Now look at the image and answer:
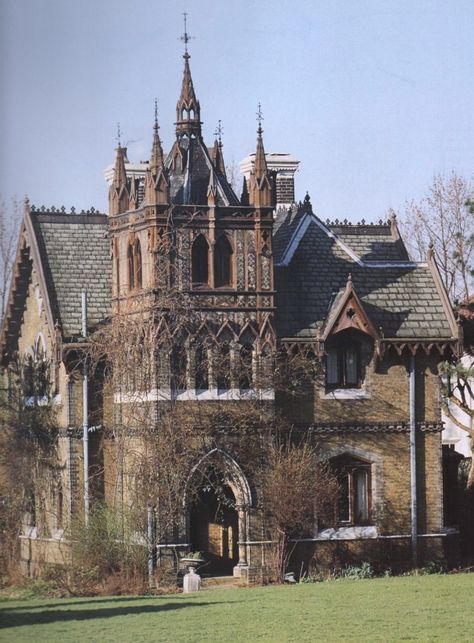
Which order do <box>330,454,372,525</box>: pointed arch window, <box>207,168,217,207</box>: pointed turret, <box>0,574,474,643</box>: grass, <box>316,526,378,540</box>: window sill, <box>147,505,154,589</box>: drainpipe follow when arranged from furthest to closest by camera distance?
<box>330,454,372,525</box>: pointed arch window
<box>316,526,378,540</box>: window sill
<box>207,168,217,207</box>: pointed turret
<box>147,505,154,589</box>: drainpipe
<box>0,574,474,643</box>: grass

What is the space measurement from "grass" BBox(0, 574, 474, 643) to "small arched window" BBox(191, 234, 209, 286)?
729 centimetres

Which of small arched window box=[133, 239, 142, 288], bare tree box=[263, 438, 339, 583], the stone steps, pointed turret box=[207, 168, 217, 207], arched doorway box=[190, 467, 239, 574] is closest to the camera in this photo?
the stone steps

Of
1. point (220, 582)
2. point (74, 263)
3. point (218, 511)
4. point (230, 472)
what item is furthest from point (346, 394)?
point (74, 263)

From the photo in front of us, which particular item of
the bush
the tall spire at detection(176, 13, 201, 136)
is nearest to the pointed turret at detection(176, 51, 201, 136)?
the tall spire at detection(176, 13, 201, 136)

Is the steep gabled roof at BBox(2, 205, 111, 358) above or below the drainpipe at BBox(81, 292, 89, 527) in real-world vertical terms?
above

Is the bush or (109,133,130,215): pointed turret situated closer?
the bush

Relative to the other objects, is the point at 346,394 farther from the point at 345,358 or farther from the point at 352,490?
the point at 352,490

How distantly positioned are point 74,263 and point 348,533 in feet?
32.0

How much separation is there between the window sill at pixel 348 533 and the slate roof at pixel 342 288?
15.1ft

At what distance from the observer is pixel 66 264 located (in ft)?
135

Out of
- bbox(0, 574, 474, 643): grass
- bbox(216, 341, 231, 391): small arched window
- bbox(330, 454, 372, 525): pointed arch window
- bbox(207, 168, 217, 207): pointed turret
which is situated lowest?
bbox(0, 574, 474, 643): grass

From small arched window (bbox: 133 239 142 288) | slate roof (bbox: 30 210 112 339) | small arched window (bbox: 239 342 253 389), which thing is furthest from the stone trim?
slate roof (bbox: 30 210 112 339)

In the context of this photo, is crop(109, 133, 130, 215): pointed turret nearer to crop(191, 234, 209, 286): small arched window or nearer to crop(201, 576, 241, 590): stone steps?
crop(191, 234, 209, 286): small arched window

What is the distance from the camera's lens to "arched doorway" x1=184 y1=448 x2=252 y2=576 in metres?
37.0
